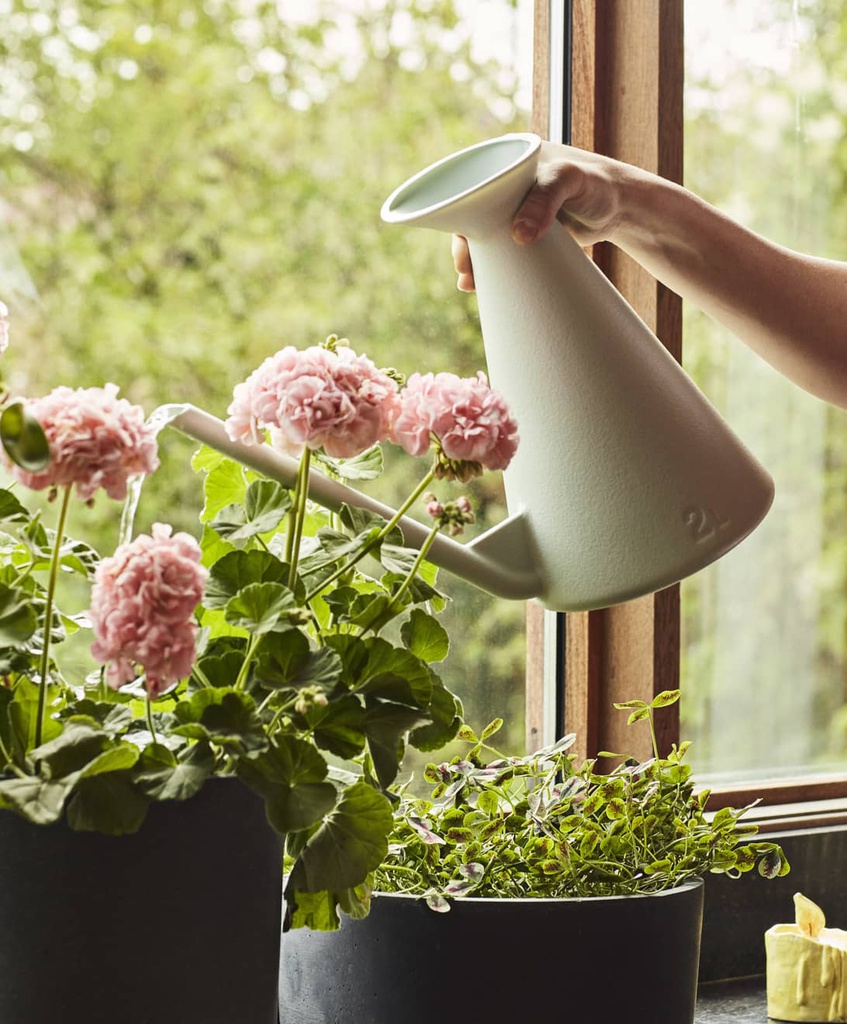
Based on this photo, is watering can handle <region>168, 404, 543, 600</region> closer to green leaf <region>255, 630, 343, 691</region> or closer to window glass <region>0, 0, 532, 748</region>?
green leaf <region>255, 630, 343, 691</region>

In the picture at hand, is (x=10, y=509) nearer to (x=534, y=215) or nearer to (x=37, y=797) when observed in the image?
(x=37, y=797)

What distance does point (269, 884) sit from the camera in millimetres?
644

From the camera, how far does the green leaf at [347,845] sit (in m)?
0.63

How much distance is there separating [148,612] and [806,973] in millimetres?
680

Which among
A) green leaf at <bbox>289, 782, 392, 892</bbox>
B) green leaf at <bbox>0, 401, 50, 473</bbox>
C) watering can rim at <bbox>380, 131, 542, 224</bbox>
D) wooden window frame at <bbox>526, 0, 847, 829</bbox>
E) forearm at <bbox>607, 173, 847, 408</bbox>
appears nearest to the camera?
green leaf at <bbox>0, 401, 50, 473</bbox>

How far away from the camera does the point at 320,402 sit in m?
0.61

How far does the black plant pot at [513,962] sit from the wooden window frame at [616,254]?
1.09 ft

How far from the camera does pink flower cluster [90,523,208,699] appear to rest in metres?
0.53

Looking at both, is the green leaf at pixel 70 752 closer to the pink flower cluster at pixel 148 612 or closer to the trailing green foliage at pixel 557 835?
the pink flower cluster at pixel 148 612

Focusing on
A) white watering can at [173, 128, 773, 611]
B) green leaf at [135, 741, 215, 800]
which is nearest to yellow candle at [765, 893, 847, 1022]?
white watering can at [173, 128, 773, 611]

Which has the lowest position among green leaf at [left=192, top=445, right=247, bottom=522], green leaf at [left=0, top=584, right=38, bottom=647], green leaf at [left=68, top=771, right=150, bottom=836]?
green leaf at [left=68, top=771, right=150, bottom=836]

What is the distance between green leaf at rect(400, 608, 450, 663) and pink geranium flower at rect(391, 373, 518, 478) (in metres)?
0.11

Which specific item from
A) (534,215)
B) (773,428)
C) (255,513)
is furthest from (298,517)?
(773,428)

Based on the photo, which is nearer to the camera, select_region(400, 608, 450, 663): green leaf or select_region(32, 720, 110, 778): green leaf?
select_region(32, 720, 110, 778): green leaf
